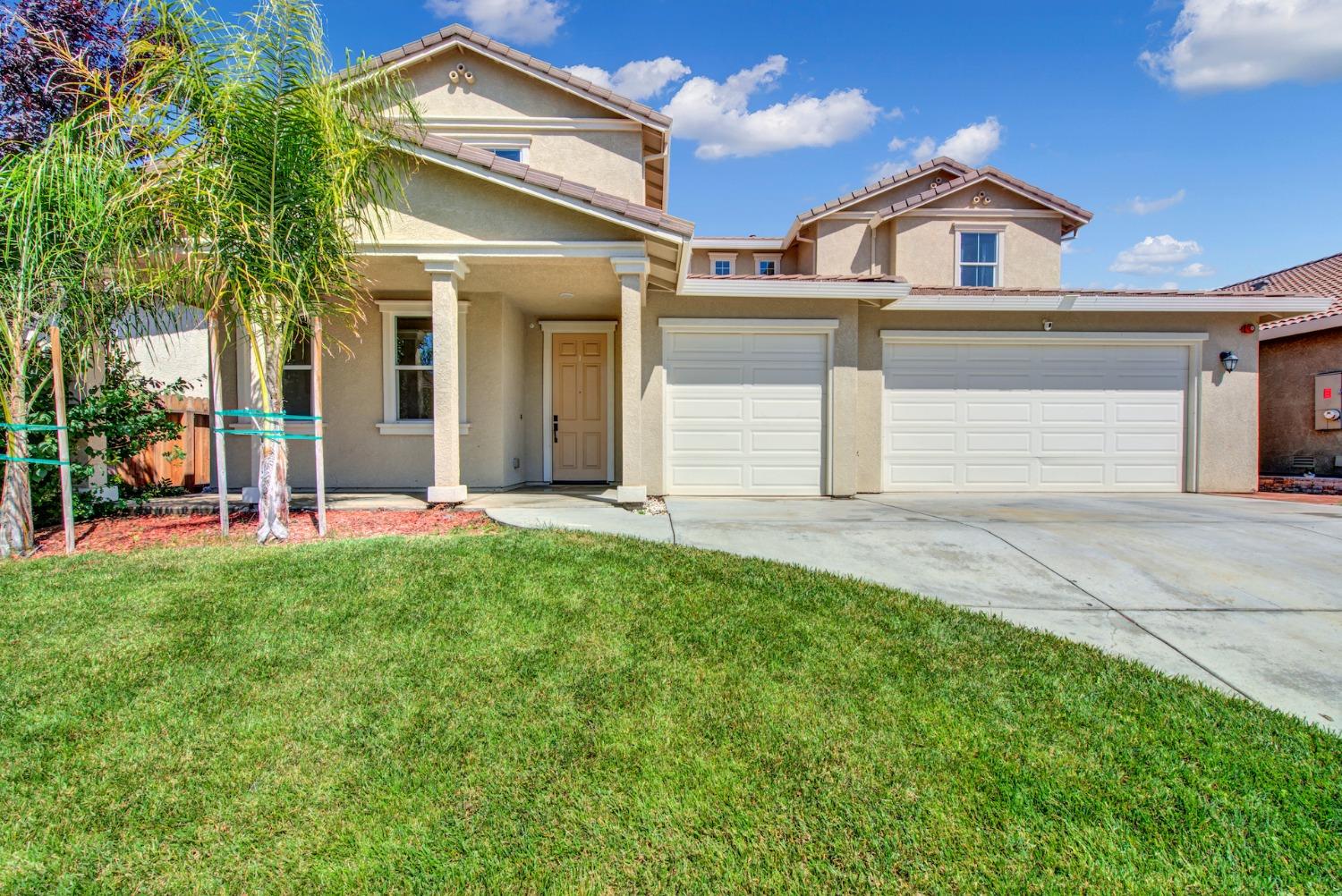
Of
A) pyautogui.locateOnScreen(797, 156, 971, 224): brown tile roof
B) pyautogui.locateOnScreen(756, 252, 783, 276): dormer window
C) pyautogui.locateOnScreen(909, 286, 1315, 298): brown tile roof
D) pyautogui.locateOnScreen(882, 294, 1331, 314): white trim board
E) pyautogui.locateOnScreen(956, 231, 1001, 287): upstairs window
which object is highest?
pyautogui.locateOnScreen(797, 156, 971, 224): brown tile roof

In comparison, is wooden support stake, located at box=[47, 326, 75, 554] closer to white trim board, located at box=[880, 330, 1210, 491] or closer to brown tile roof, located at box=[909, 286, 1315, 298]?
white trim board, located at box=[880, 330, 1210, 491]

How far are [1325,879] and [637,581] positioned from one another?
3457 mm

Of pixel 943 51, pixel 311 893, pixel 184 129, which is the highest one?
pixel 943 51

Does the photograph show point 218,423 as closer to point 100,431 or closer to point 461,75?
point 100,431

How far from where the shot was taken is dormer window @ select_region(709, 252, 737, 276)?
2122 cm

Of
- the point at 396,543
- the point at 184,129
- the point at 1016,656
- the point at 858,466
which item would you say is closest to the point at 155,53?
the point at 184,129

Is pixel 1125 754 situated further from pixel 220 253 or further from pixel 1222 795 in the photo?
pixel 220 253

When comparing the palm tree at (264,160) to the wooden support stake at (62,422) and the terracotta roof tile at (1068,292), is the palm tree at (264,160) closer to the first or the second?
the wooden support stake at (62,422)

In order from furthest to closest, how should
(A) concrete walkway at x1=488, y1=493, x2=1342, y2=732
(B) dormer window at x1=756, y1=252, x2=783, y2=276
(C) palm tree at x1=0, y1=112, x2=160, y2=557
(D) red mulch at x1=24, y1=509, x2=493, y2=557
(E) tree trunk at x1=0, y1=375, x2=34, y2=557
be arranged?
(B) dormer window at x1=756, y1=252, x2=783, y2=276
(D) red mulch at x1=24, y1=509, x2=493, y2=557
(E) tree trunk at x1=0, y1=375, x2=34, y2=557
(C) palm tree at x1=0, y1=112, x2=160, y2=557
(A) concrete walkway at x1=488, y1=493, x2=1342, y2=732

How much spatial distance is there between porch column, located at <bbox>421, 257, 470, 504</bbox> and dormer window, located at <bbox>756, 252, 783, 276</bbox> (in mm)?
14229

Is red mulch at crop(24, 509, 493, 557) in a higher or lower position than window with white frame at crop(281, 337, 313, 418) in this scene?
lower

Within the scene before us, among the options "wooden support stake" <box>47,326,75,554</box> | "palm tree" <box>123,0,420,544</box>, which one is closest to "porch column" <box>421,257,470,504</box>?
"palm tree" <box>123,0,420,544</box>

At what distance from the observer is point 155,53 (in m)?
5.56

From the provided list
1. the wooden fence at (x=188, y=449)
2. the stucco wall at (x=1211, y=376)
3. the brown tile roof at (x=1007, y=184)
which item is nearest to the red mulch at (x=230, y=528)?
the wooden fence at (x=188, y=449)
